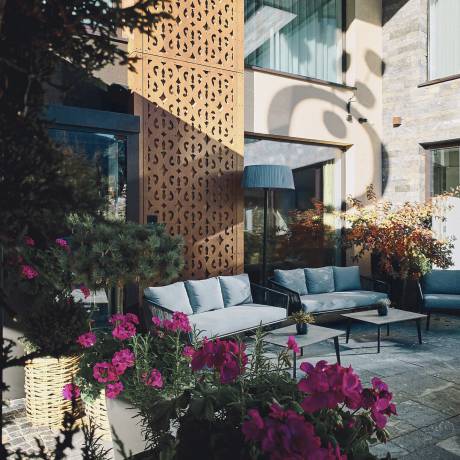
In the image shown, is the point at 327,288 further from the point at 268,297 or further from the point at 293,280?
the point at 268,297

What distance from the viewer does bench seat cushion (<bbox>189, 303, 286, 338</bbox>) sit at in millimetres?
4500

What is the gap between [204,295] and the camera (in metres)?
5.18

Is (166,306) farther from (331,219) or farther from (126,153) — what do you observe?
(331,219)

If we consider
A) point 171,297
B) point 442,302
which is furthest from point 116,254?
point 442,302

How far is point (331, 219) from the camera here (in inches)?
283

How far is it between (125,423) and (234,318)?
100 inches

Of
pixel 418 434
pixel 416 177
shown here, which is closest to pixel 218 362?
pixel 418 434

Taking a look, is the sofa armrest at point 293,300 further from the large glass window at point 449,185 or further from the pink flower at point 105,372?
the pink flower at point 105,372

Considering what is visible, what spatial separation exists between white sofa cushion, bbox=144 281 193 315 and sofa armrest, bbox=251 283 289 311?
3.60 feet

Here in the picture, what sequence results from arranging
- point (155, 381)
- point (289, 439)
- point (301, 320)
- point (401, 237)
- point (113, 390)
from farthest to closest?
1. point (401, 237)
2. point (301, 320)
3. point (113, 390)
4. point (155, 381)
5. point (289, 439)

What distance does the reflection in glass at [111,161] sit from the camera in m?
4.66

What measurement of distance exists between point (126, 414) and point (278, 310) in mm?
3178

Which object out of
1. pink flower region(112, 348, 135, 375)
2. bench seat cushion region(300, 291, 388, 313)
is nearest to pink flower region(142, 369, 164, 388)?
pink flower region(112, 348, 135, 375)

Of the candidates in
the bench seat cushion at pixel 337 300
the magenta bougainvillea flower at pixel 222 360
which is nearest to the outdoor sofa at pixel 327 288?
the bench seat cushion at pixel 337 300
